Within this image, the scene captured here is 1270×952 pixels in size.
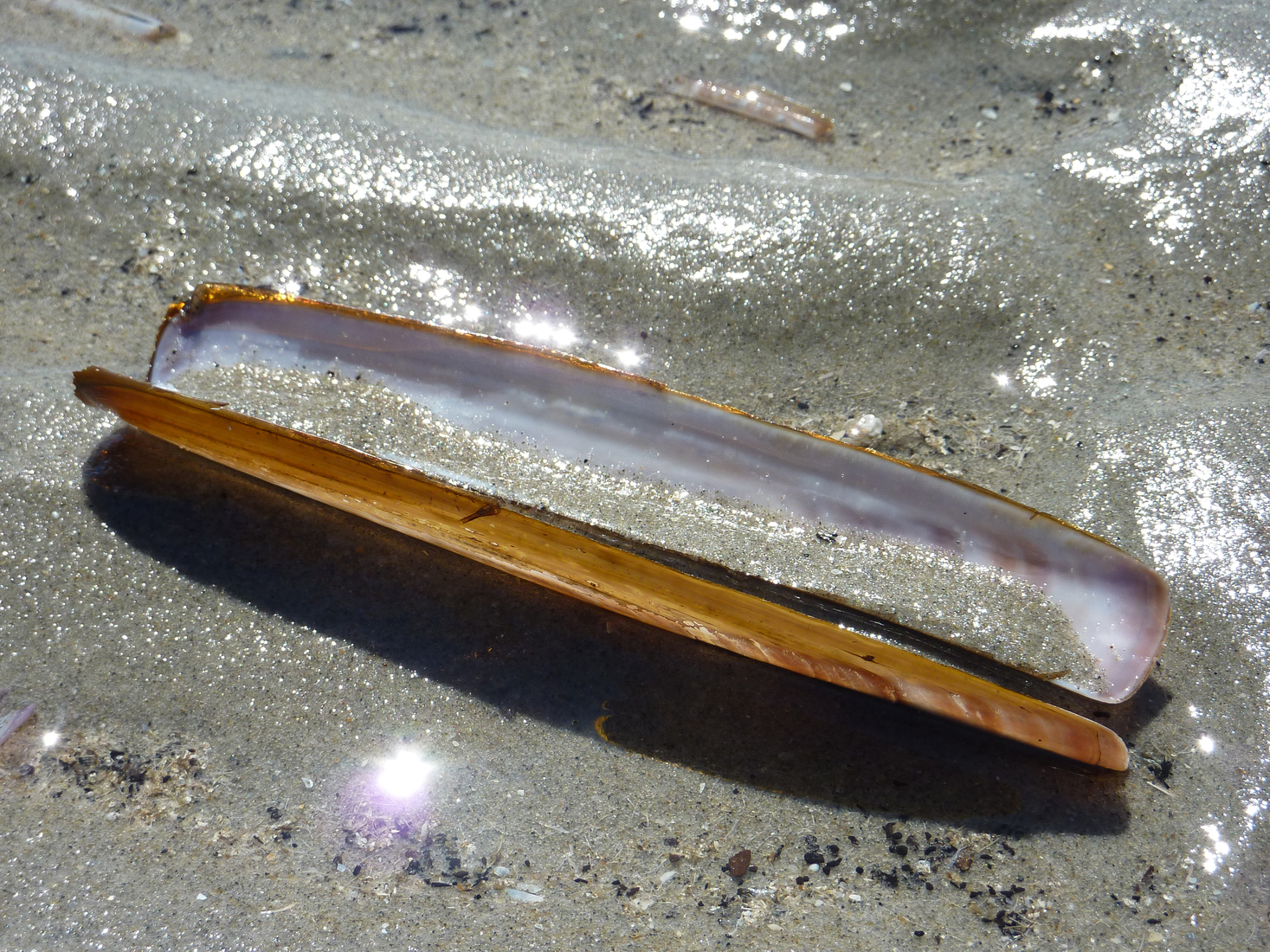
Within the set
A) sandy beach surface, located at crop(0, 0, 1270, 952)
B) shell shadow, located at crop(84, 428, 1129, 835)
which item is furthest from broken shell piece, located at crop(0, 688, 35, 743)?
shell shadow, located at crop(84, 428, 1129, 835)

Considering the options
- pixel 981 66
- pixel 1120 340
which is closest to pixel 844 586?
pixel 1120 340

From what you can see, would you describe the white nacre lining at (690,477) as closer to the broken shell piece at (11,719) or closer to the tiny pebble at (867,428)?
the tiny pebble at (867,428)

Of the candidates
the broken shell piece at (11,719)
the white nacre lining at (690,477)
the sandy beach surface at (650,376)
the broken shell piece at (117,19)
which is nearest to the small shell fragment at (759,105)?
the sandy beach surface at (650,376)

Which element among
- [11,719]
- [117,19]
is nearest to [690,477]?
[11,719]

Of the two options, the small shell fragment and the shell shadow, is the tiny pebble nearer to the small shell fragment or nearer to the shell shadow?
the shell shadow

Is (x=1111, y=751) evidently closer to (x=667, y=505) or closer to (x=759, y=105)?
(x=667, y=505)

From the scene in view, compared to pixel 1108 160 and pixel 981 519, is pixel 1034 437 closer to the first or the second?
pixel 981 519

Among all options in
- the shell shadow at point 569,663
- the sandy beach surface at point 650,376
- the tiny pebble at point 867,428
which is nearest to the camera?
the sandy beach surface at point 650,376
